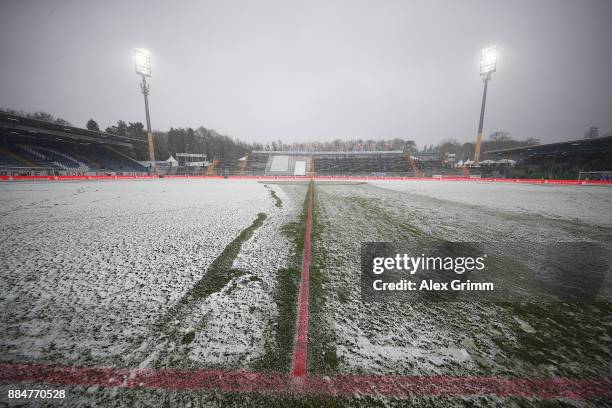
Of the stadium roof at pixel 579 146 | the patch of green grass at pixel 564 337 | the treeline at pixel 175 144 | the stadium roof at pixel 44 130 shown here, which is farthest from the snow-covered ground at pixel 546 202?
the treeline at pixel 175 144

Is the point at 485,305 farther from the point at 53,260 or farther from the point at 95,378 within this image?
the point at 53,260

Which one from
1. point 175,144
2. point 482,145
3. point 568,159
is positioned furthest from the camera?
point 482,145

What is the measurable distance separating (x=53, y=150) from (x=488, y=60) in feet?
210

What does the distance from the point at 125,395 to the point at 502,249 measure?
13.9 ft

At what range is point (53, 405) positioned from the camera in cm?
108

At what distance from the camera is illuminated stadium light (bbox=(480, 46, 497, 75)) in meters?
31.9

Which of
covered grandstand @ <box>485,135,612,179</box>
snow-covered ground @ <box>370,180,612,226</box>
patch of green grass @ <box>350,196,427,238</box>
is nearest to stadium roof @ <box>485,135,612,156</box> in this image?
covered grandstand @ <box>485,135,612,179</box>

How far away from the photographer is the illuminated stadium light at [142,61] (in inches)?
1171

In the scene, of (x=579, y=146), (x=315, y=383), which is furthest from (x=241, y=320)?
(x=579, y=146)

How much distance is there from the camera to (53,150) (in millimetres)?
31328

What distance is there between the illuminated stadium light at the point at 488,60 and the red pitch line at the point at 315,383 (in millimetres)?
44570

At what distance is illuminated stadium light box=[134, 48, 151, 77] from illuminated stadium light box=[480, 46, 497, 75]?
157ft

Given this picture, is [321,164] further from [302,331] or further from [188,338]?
[188,338]

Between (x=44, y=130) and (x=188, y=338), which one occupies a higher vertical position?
(x=44, y=130)
